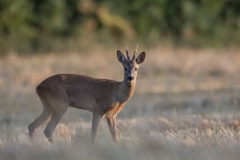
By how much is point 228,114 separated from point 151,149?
6.14m

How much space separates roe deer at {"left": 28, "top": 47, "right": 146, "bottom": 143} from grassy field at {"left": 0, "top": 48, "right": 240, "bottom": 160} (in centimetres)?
32

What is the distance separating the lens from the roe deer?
12797mm

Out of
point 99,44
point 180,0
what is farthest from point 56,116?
point 180,0

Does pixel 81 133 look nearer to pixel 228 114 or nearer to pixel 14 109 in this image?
pixel 228 114

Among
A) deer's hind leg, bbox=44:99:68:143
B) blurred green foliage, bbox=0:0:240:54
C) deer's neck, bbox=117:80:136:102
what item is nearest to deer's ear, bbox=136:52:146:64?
deer's neck, bbox=117:80:136:102

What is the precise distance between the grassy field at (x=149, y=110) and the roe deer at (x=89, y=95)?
321 mm

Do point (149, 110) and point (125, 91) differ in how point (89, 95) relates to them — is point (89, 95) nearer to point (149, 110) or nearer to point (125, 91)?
point (125, 91)

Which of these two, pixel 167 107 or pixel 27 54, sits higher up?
pixel 27 54

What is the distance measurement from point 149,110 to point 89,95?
16.6ft

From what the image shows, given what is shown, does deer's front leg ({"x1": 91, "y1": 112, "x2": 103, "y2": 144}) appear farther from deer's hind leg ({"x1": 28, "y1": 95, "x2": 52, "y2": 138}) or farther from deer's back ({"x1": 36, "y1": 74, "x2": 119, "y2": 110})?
deer's hind leg ({"x1": 28, "y1": 95, "x2": 52, "y2": 138})

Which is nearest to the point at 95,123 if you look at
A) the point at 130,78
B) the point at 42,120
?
the point at 130,78

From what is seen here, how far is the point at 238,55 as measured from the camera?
33.1 metres

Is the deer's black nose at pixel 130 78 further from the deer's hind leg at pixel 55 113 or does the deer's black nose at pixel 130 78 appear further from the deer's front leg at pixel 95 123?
the deer's hind leg at pixel 55 113

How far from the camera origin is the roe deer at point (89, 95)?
12.8m
